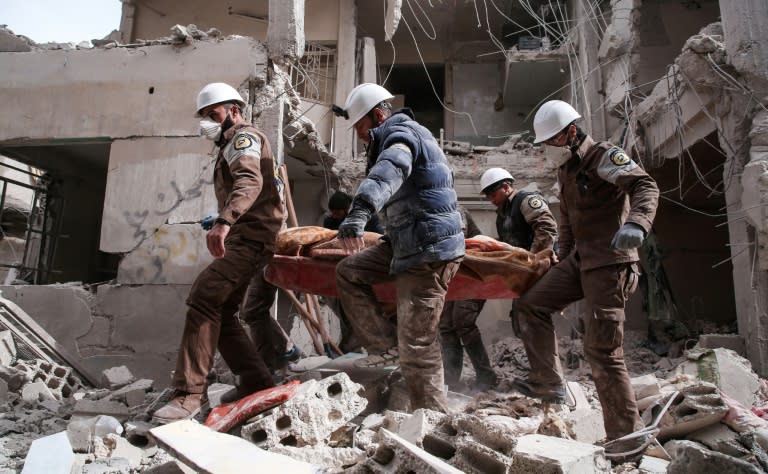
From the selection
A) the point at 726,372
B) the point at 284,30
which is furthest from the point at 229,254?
the point at 726,372

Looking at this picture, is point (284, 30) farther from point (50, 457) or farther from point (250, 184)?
point (50, 457)

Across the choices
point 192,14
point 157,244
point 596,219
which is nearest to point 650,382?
point 596,219

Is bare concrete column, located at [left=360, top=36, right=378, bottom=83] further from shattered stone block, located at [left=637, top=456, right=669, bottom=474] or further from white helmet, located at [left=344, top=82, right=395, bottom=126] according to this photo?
shattered stone block, located at [left=637, top=456, right=669, bottom=474]

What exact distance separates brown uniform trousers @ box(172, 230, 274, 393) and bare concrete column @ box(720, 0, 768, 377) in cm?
438

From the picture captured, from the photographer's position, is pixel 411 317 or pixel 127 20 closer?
pixel 411 317

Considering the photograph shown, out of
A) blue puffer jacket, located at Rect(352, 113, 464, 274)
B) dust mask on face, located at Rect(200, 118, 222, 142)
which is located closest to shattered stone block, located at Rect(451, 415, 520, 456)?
blue puffer jacket, located at Rect(352, 113, 464, 274)

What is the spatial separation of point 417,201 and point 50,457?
2.17m

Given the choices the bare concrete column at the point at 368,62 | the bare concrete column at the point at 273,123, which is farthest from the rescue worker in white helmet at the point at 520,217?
the bare concrete column at the point at 368,62

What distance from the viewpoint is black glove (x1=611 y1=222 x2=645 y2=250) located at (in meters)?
2.64

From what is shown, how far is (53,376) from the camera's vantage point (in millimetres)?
4312

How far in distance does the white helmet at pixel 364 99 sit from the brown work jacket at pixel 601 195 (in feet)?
Answer: 4.06

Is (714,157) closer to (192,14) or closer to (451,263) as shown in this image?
(451,263)

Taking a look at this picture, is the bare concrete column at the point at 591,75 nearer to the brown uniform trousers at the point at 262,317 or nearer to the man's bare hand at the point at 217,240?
the brown uniform trousers at the point at 262,317

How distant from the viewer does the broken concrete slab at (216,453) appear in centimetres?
208
